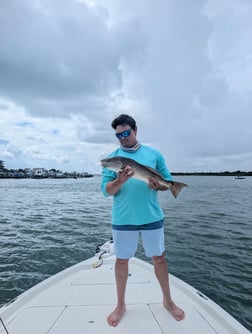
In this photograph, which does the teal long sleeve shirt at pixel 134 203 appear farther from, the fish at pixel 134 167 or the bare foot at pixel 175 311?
the bare foot at pixel 175 311

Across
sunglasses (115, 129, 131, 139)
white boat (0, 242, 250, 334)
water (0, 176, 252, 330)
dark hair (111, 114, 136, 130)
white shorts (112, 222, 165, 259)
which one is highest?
dark hair (111, 114, 136, 130)

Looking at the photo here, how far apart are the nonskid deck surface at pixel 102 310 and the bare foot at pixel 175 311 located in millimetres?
48

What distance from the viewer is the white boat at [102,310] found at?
269cm

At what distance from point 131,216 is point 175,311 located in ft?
4.21

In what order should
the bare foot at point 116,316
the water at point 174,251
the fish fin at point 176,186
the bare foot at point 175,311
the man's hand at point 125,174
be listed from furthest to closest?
the water at point 174,251, the fish fin at point 176,186, the bare foot at point 175,311, the bare foot at point 116,316, the man's hand at point 125,174

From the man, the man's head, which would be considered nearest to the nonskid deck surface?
the man

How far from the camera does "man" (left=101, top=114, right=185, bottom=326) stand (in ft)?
9.33

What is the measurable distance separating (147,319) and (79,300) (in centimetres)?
98

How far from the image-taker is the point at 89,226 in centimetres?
1209

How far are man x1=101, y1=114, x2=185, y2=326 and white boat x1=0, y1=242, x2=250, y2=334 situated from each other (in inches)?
6.6

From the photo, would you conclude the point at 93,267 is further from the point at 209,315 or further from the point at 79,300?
the point at 209,315

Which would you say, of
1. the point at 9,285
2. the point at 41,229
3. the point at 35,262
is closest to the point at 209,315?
the point at 9,285

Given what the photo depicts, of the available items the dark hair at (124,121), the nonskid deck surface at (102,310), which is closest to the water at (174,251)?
the nonskid deck surface at (102,310)

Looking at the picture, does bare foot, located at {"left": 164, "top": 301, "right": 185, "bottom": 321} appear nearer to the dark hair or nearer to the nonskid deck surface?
the nonskid deck surface
